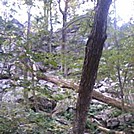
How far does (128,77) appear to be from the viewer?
443 cm

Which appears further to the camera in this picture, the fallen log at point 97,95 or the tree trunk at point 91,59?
the fallen log at point 97,95

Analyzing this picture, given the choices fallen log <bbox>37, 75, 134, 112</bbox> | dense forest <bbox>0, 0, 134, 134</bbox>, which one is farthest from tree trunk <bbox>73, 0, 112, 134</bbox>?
fallen log <bbox>37, 75, 134, 112</bbox>

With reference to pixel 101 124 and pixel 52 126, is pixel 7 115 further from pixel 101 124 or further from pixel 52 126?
pixel 101 124

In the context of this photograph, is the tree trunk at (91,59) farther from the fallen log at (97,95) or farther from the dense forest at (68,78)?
the fallen log at (97,95)

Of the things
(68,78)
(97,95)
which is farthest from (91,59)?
(68,78)

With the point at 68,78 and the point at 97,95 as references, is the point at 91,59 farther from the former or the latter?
the point at 68,78

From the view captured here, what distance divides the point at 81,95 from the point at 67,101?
262 centimetres

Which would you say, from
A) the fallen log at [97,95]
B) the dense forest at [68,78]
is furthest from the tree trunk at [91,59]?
the fallen log at [97,95]

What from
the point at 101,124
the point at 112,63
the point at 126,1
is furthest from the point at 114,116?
the point at 126,1

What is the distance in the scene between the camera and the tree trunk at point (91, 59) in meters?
2.48

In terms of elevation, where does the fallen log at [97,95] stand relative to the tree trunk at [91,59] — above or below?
below

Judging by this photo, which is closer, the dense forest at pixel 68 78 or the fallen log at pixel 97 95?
the dense forest at pixel 68 78

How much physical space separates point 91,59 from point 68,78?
331 cm

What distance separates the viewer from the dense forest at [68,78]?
8.39 feet
